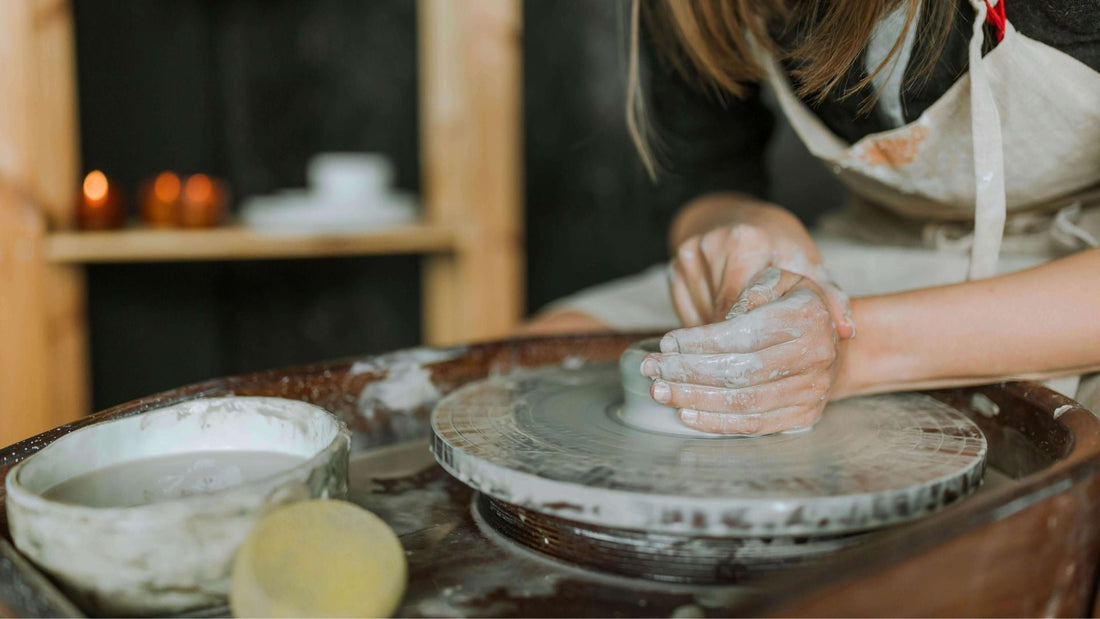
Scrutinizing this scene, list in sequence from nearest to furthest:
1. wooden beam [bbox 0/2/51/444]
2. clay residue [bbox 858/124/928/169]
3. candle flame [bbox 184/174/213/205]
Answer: clay residue [bbox 858/124/928/169]
wooden beam [bbox 0/2/51/444]
candle flame [bbox 184/174/213/205]

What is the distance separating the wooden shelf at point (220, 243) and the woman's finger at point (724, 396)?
4.48 ft

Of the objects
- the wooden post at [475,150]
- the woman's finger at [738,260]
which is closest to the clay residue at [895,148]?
the woman's finger at [738,260]

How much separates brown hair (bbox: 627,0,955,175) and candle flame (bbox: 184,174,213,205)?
1141 mm

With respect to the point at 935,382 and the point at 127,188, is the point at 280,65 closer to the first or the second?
the point at 127,188

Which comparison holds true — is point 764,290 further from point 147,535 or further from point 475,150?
point 475,150

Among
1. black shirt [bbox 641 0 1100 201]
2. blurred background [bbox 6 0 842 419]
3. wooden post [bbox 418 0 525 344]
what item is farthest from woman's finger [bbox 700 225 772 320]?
blurred background [bbox 6 0 842 419]

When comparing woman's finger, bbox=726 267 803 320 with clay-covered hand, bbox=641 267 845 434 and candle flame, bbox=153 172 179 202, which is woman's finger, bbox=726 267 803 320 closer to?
clay-covered hand, bbox=641 267 845 434

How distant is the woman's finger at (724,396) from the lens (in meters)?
0.76

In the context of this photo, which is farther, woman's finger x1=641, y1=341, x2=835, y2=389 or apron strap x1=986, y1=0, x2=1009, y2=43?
apron strap x1=986, y1=0, x2=1009, y2=43

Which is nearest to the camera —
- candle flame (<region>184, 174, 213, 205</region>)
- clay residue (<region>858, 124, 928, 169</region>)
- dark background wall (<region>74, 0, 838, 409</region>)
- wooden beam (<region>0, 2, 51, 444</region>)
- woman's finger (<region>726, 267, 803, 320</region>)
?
woman's finger (<region>726, 267, 803, 320</region>)

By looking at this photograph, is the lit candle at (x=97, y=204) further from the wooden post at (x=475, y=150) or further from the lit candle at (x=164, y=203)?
the wooden post at (x=475, y=150)

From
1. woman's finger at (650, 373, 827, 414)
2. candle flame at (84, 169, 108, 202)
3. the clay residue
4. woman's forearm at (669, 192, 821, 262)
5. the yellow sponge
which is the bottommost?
the yellow sponge

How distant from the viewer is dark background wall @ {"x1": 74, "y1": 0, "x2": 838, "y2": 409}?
7.73 ft

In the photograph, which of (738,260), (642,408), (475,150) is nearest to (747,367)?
(642,408)
